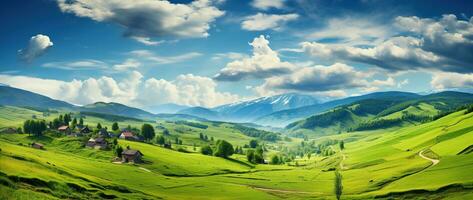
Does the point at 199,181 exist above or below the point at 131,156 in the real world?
below

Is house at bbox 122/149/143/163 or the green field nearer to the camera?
the green field

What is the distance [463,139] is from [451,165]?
49959 millimetres

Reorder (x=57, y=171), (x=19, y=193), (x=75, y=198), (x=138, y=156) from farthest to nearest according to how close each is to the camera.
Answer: (x=138, y=156) → (x=57, y=171) → (x=75, y=198) → (x=19, y=193)

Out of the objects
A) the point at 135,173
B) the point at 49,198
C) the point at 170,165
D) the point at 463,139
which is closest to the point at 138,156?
the point at 170,165

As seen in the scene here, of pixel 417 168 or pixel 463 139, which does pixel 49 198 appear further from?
pixel 463 139

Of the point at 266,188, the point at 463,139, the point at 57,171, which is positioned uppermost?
the point at 463,139

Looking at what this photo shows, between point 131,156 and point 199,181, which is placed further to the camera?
point 131,156

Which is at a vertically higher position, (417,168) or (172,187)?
(417,168)

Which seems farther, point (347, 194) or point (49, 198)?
point (347, 194)

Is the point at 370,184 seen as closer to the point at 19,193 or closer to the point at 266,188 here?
the point at 266,188

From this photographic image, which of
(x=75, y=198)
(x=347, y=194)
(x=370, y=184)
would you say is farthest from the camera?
(x=370, y=184)

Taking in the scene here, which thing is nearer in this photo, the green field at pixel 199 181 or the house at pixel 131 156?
the green field at pixel 199 181

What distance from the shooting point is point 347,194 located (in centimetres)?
13262

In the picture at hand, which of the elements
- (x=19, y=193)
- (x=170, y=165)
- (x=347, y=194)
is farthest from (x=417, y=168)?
(x=19, y=193)
